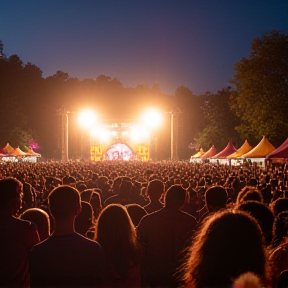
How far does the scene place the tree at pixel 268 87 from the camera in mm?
41206

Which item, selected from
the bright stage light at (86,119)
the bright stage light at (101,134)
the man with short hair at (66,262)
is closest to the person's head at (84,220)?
the man with short hair at (66,262)

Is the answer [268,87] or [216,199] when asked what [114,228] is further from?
[268,87]

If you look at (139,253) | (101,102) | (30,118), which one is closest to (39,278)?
(139,253)

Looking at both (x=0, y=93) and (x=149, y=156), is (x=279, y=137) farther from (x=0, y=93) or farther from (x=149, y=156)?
(x=0, y=93)

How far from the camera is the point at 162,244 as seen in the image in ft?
15.9

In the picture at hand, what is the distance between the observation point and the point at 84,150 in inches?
2414

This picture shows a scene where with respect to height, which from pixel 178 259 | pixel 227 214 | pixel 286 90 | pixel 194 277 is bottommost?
pixel 178 259

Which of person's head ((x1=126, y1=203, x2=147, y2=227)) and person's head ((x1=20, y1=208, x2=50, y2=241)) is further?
person's head ((x1=126, y1=203, x2=147, y2=227))

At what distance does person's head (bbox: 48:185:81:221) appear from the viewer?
12.5 feet

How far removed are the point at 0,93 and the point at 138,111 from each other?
22.8m

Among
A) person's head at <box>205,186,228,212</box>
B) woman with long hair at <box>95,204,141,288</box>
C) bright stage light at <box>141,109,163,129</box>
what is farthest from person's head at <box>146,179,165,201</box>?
bright stage light at <box>141,109,163,129</box>

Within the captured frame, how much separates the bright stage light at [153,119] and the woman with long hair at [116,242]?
56658mm

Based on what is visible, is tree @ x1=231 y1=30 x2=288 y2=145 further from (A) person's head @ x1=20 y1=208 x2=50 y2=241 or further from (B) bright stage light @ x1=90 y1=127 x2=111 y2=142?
(A) person's head @ x1=20 y1=208 x2=50 y2=241

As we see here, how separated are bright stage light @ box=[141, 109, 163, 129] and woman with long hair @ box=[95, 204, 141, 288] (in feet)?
186
